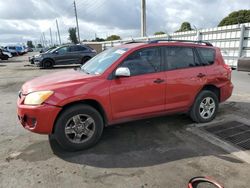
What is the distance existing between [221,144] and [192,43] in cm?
212

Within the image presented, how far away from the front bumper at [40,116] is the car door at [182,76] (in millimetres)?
2097

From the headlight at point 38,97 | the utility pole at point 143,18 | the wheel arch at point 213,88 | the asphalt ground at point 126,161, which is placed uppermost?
the utility pole at point 143,18

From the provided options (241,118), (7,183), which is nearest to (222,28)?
(241,118)

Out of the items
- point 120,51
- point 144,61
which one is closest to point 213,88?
point 144,61

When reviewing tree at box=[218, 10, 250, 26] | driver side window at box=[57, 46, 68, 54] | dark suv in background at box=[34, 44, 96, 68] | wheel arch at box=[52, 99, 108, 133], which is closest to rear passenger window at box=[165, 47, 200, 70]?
wheel arch at box=[52, 99, 108, 133]

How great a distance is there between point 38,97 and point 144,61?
1904 mm

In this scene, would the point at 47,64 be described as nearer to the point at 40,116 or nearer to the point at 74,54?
the point at 74,54

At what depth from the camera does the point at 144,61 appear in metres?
4.14

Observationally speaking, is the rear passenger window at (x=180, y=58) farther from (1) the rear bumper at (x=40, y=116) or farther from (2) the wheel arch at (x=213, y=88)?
(1) the rear bumper at (x=40, y=116)

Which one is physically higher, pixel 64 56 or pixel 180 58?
pixel 180 58

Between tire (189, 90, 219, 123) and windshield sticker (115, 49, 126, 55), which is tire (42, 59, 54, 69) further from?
tire (189, 90, 219, 123)

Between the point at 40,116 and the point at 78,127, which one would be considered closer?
the point at 40,116

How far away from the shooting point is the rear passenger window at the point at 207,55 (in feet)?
15.7

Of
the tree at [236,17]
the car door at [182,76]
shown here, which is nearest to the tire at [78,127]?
the car door at [182,76]
